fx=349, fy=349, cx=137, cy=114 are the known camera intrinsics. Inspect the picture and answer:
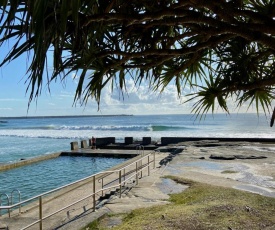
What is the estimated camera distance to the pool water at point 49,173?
623 inches

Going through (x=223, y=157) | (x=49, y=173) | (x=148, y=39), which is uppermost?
(x=148, y=39)

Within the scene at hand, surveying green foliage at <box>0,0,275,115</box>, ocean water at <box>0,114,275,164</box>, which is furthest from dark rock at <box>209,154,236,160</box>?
green foliage at <box>0,0,275,115</box>

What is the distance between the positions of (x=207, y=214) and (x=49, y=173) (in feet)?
48.9

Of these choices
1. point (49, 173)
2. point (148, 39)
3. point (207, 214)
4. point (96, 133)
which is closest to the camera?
point (148, 39)

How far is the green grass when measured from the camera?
550 cm

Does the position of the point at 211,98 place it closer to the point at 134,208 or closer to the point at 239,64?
the point at 239,64

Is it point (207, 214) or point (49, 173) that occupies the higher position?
point (207, 214)

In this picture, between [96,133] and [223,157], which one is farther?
[96,133]

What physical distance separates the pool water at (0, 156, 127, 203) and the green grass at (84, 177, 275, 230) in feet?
28.0

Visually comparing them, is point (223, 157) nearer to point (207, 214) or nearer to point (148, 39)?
point (207, 214)

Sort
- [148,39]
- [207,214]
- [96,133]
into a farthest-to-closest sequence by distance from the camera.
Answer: [96,133]
[207,214]
[148,39]

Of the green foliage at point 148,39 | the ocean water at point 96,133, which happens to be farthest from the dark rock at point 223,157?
the green foliage at point 148,39

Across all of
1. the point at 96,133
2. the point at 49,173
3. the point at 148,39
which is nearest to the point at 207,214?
the point at 148,39

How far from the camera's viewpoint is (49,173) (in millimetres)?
19516
